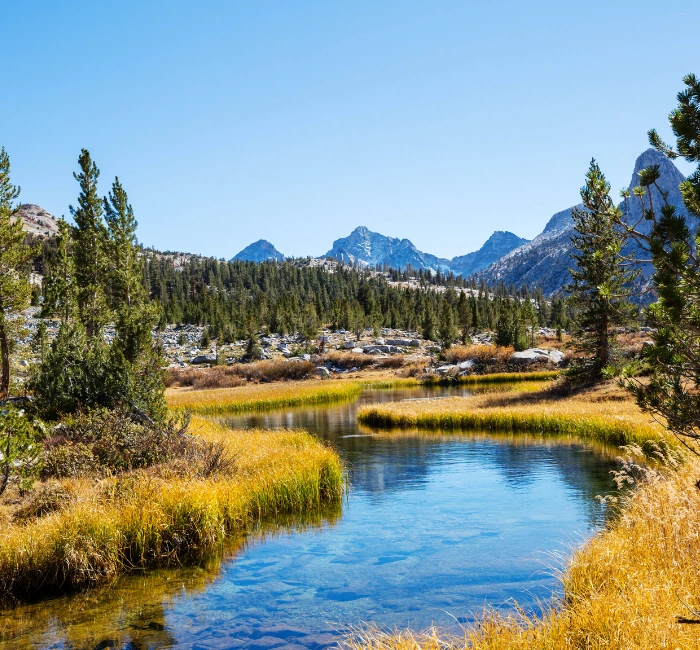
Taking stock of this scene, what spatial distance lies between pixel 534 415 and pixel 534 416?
11 centimetres

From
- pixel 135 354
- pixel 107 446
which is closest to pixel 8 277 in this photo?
pixel 135 354

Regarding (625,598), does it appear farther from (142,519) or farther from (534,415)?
(534,415)

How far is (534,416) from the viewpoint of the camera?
1336 inches

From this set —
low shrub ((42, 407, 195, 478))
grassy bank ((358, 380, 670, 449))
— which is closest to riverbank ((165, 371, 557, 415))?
grassy bank ((358, 380, 670, 449))

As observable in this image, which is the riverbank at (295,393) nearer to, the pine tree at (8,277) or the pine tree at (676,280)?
the pine tree at (8,277)

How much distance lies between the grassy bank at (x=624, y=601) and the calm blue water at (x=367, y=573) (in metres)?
1.41

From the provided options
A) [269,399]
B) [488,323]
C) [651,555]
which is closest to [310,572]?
[651,555]

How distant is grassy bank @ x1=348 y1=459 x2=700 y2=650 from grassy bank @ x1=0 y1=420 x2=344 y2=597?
701 cm

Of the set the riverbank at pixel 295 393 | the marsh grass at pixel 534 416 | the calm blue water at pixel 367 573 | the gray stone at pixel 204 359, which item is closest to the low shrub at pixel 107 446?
the calm blue water at pixel 367 573

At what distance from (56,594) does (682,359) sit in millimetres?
13031

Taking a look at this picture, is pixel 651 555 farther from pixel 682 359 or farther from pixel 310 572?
pixel 310 572

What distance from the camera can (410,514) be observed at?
60.2ft

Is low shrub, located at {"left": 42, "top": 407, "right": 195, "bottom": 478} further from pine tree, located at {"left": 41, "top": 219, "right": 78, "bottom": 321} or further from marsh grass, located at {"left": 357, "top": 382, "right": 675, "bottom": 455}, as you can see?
marsh grass, located at {"left": 357, "top": 382, "right": 675, "bottom": 455}

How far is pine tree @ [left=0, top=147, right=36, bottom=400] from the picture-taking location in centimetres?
3183
